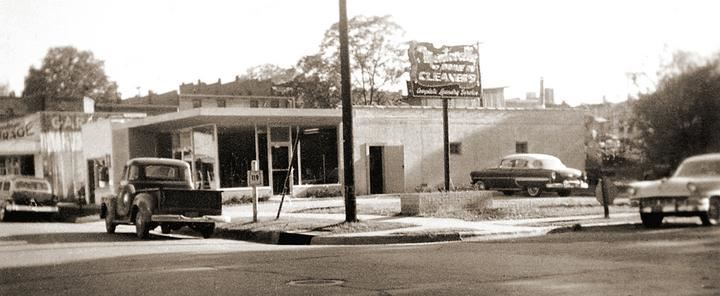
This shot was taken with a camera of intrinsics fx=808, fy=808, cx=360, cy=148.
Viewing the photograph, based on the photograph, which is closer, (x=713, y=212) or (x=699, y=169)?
(x=699, y=169)

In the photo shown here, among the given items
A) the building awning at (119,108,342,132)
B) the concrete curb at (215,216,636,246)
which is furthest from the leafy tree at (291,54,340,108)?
the concrete curb at (215,216,636,246)

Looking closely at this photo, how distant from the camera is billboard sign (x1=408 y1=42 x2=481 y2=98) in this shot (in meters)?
20.2

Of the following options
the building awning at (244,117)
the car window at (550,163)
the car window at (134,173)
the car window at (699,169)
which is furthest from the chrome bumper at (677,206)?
the building awning at (244,117)

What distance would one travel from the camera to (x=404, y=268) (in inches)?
363

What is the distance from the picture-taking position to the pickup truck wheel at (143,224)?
16.4 metres

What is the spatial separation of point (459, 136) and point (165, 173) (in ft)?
55.0

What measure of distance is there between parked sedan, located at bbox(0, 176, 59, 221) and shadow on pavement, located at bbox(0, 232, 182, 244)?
895 centimetres

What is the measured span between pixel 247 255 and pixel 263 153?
18373 millimetres

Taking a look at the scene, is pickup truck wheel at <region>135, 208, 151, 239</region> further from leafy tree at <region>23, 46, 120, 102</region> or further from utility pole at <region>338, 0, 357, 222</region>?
leafy tree at <region>23, 46, 120, 102</region>

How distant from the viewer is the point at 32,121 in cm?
3703

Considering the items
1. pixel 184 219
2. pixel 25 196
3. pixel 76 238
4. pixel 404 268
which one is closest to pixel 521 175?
pixel 184 219

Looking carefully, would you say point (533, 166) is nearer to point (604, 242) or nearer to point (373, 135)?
point (373, 135)

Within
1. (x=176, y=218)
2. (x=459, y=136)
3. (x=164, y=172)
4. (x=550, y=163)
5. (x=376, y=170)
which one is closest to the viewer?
(x=176, y=218)

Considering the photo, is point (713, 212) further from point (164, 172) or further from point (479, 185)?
point (479, 185)
